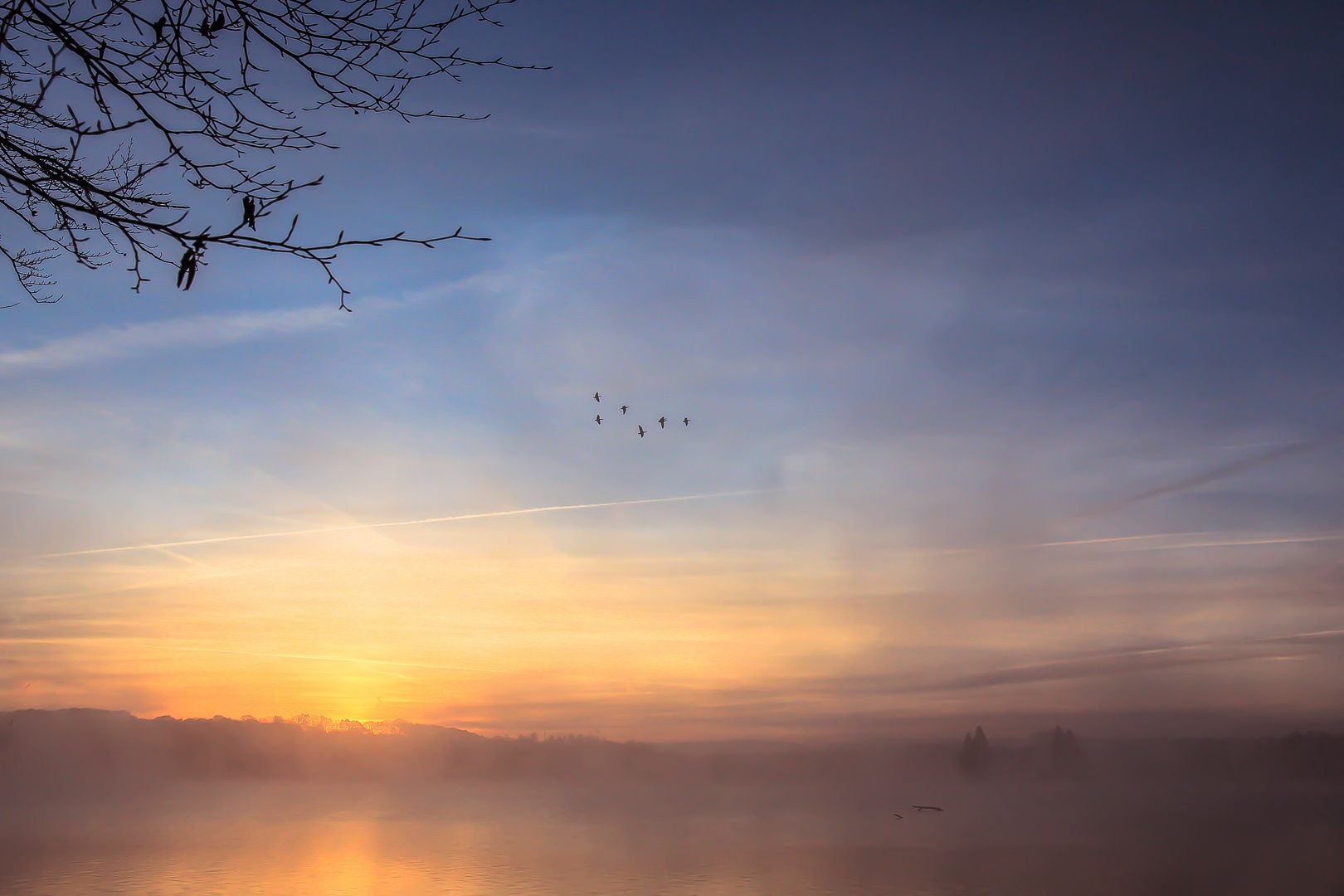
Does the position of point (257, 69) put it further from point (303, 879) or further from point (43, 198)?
point (303, 879)

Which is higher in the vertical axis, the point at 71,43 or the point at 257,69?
the point at 257,69

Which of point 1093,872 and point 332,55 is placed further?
point 1093,872

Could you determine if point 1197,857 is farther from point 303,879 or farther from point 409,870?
point 303,879

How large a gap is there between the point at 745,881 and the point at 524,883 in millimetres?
38878

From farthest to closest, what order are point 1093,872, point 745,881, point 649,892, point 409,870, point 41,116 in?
point 409,870 < point 1093,872 < point 745,881 < point 649,892 < point 41,116

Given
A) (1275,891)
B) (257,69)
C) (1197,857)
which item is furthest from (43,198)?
(1197,857)

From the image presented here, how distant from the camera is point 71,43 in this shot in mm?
4605

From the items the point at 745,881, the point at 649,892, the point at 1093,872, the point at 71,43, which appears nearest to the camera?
the point at 71,43

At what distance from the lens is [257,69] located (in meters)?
5.41

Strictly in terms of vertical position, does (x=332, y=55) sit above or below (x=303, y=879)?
above

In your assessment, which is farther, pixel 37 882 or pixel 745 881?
pixel 37 882

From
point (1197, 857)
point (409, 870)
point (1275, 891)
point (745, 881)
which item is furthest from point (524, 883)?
point (1197, 857)

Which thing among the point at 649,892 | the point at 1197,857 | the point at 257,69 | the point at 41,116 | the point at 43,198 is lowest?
the point at 1197,857

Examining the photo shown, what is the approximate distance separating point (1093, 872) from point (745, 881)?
261 feet
